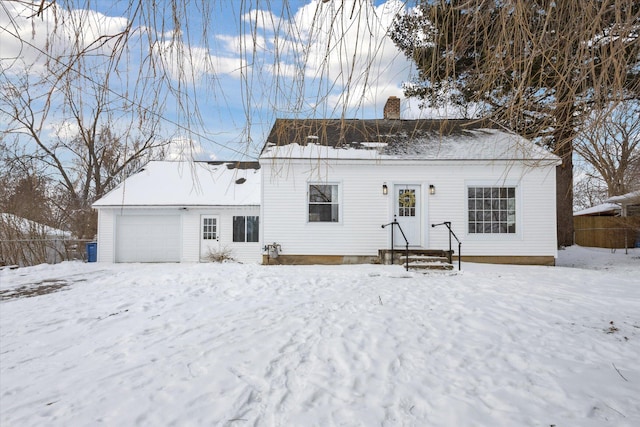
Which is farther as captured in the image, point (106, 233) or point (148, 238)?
point (148, 238)

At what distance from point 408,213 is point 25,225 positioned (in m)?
14.4

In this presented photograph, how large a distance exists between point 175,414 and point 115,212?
14695 mm

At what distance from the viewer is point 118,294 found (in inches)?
282

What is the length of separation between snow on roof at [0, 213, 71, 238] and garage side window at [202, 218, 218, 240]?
6283 mm

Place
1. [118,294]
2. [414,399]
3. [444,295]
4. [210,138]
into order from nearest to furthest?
[210,138], [414,399], [444,295], [118,294]

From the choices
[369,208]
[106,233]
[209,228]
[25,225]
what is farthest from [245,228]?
[25,225]

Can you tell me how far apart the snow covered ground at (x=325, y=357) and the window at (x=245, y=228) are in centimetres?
851

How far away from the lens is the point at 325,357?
3730mm

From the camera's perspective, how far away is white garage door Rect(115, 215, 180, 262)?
612 inches

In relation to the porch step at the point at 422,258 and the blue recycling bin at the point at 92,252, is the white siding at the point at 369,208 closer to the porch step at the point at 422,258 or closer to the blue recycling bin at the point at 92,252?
the porch step at the point at 422,258

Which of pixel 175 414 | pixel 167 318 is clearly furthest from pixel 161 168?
pixel 175 414

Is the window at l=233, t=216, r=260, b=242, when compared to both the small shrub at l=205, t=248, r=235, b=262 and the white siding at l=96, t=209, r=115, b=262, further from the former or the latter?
the white siding at l=96, t=209, r=115, b=262

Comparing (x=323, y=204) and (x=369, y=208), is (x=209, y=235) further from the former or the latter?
(x=369, y=208)

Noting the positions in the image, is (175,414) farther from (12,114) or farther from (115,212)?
(115,212)
